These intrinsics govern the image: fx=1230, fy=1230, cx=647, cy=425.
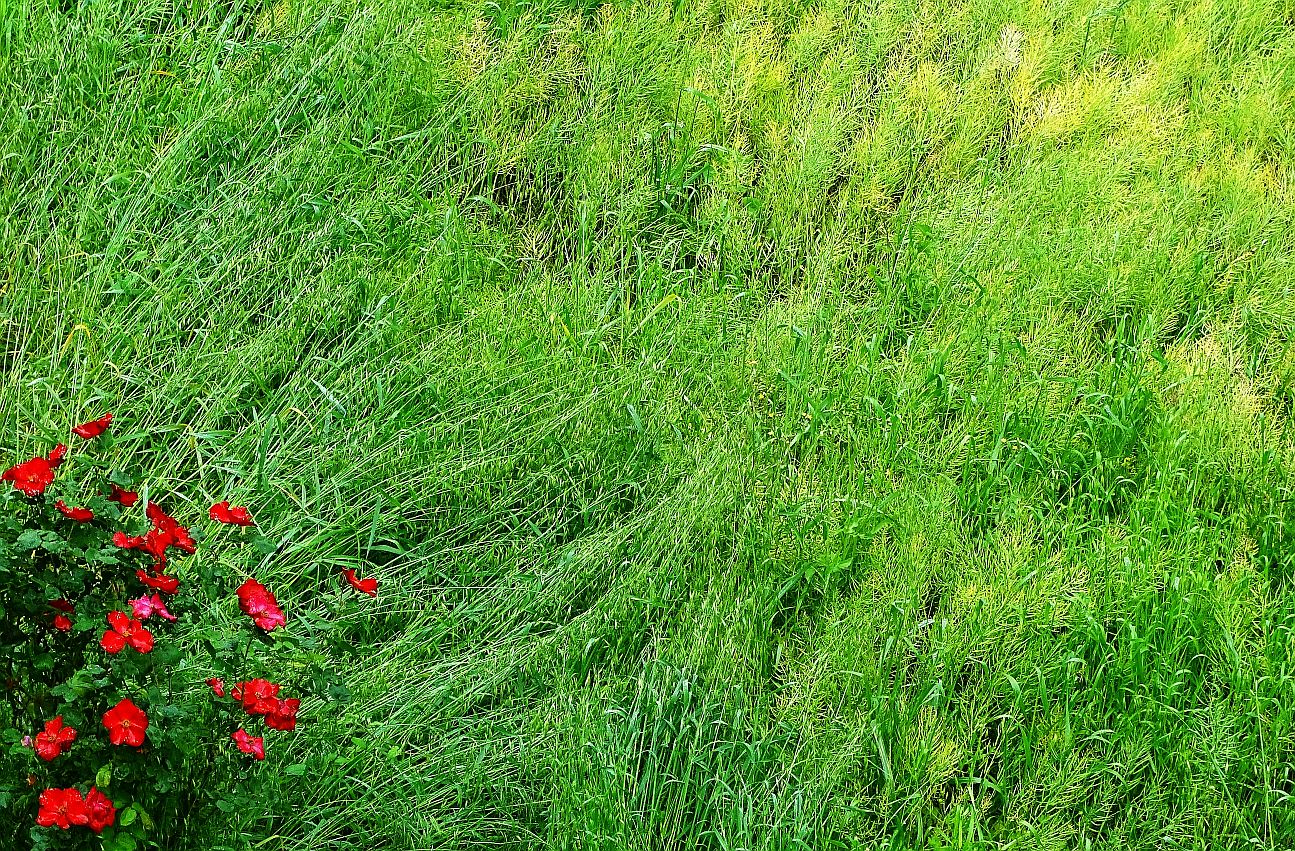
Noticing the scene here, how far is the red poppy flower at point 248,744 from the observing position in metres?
1.99

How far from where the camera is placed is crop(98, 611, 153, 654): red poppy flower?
1884 millimetres

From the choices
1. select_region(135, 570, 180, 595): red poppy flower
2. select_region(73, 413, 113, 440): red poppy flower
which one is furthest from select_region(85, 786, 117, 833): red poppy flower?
select_region(73, 413, 113, 440): red poppy flower

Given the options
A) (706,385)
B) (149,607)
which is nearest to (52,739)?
(149,607)

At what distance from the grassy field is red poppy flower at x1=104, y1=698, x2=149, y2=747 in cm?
47

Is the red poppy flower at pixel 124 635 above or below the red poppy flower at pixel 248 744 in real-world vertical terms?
above

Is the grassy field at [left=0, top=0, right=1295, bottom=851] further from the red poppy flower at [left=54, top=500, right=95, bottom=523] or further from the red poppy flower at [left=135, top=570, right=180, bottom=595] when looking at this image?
the red poppy flower at [left=54, top=500, right=95, bottom=523]

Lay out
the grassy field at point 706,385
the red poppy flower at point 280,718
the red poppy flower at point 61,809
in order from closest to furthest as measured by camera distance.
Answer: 1. the red poppy flower at point 61,809
2. the red poppy flower at point 280,718
3. the grassy field at point 706,385

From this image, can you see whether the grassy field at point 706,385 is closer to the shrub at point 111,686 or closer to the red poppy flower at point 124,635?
the shrub at point 111,686

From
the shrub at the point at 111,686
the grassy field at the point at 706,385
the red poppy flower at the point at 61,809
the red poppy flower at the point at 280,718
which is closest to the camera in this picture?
the red poppy flower at the point at 61,809

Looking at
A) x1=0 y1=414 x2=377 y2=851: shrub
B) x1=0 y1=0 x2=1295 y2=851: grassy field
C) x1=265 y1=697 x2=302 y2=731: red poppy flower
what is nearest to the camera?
x1=0 y1=414 x2=377 y2=851: shrub

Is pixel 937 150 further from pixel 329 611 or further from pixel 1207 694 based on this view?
pixel 329 611

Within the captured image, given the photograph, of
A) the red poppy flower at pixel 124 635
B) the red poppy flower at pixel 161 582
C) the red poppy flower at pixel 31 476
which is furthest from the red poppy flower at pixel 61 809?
the red poppy flower at pixel 31 476

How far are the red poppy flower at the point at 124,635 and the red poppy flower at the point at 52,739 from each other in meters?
0.13

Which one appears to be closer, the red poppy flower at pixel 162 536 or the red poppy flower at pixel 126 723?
the red poppy flower at pixel 126 723
